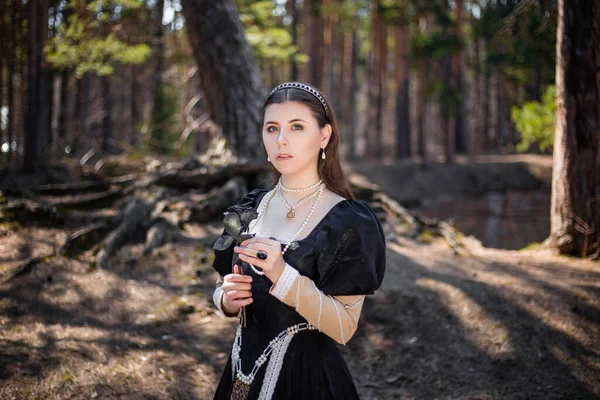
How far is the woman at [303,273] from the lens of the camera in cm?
205

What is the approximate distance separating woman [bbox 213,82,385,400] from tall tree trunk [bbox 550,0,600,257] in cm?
434

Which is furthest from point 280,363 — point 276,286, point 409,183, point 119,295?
point 409,183

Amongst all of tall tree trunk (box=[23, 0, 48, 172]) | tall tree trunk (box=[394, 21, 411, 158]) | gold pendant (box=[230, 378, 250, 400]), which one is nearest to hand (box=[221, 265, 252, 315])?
gold pendant (box=[230, 378, 250, 400])

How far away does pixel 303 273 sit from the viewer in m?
2.10

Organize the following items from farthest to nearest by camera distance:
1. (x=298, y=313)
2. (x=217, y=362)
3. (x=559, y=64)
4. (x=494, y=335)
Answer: (x=559, y=64)
(x=494, y=335)
(x=217, y=362)
(x=298, y=313)

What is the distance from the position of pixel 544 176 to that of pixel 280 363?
19.6m

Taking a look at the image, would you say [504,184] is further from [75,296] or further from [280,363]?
[280,363]

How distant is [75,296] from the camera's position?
187 inches

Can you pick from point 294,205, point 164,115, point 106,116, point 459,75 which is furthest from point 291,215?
point 459,75

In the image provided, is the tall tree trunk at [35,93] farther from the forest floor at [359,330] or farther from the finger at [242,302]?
the finger at [242,302]

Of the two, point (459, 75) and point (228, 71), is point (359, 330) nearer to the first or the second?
point (228, 71)

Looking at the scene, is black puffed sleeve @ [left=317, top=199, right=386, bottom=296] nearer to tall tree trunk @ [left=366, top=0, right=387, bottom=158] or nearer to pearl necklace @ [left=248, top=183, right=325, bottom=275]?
pearl necklace @ [left=248, top=183, right=325, bottom=275]

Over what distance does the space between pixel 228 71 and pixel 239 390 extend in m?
5.19

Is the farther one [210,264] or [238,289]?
[210,264]
